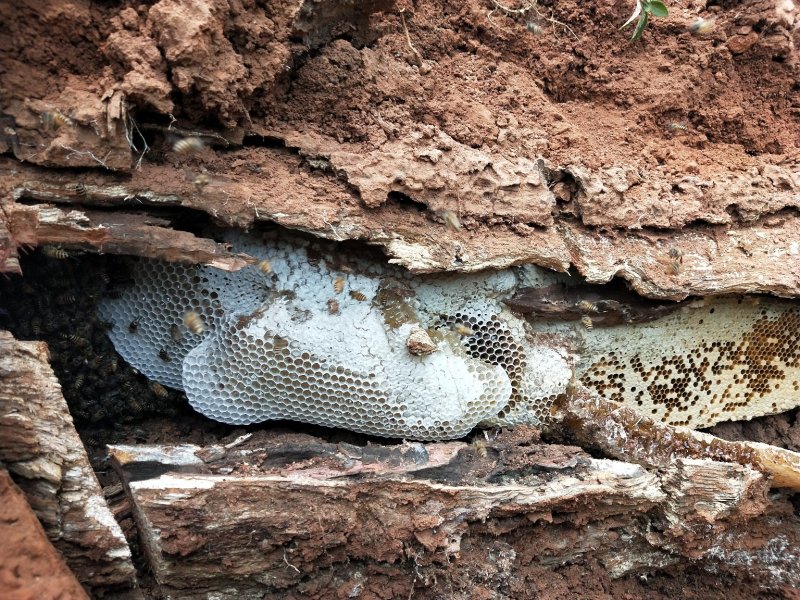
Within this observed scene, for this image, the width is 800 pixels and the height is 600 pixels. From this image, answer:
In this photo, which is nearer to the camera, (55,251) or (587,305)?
(55,251)

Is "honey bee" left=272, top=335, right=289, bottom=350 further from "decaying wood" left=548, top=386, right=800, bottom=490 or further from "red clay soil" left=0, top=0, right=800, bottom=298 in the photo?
"decaying wood" left=548, top=386, right=800, bottom=490

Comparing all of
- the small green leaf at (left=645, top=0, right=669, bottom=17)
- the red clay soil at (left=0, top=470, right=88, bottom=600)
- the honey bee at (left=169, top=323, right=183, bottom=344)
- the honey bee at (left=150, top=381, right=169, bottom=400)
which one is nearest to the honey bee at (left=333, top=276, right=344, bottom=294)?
the honey bee at (left=169, top=323, right=183, bottom=344)

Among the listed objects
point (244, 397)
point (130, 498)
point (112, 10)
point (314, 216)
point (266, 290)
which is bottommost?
point (130, 498)

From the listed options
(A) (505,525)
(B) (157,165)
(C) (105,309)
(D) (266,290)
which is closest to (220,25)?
(B) (157,165)

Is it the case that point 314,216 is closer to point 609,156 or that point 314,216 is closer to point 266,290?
point 266,290

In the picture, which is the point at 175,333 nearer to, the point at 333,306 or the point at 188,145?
the point at 333,306

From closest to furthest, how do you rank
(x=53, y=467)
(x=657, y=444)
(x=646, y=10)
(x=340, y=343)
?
(x=53, y=467), (x=340, y=343), (x=657, y=444), (x=646, y=10)

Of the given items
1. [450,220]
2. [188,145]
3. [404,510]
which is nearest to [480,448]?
[404,510]

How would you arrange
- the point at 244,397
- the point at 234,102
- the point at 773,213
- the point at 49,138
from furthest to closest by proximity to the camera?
the point at 773,213, the point at 244,397, the point at 234,102, the point at 49,138
